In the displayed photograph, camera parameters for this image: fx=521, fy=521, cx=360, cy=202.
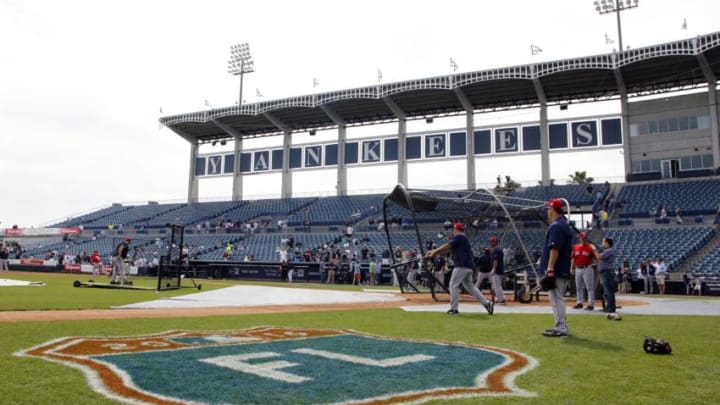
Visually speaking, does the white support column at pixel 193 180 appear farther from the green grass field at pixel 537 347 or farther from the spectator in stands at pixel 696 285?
the spectator in stands at pixel 696 285

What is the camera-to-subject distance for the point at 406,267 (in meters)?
23.5

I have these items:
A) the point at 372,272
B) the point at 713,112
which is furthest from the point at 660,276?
the point at 713,112

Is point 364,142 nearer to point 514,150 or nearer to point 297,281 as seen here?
point 514,150

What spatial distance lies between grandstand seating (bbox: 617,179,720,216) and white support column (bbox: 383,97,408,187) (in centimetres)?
1601

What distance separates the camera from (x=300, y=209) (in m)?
46.2

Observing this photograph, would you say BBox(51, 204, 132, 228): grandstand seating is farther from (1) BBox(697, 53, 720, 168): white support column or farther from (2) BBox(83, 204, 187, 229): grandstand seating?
(1) BBox(697, 53, 720, 168): white support column

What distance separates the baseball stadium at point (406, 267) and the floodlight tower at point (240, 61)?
534mm

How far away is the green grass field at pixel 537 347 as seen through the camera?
157 inches

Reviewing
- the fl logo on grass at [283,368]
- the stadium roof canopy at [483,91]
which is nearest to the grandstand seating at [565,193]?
the stadium roof canopy at [483,91]

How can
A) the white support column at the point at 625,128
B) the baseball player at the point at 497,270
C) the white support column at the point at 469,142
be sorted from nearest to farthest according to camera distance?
the baseball player at the point at 497,270 → the white support column at the point at 625,128 → the white support column at the point at 469,142

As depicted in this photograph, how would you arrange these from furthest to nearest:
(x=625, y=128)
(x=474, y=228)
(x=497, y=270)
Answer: (x=625, y=128) → (x=474, y=228) → (x=497, y=270)

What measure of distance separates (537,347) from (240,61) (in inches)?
2090

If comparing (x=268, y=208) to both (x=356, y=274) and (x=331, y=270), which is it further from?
(x=356, y=274)

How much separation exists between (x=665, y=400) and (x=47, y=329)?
24.5 ft
